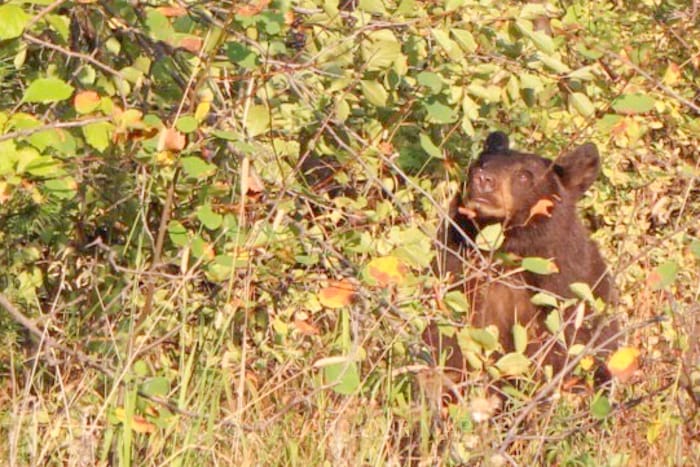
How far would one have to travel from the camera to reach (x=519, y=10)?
5.67 meters

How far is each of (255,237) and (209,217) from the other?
0.77ft

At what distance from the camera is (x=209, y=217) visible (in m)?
5.50

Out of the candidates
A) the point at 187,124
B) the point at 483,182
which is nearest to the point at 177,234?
the point at 187,124

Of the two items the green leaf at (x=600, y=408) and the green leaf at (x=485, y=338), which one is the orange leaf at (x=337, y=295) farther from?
the green leaf at (x=600, y=408)

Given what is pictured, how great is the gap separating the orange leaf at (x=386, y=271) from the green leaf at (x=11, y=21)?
1388mm

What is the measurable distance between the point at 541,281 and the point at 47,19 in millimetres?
3191

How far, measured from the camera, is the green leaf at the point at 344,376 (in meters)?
4.96

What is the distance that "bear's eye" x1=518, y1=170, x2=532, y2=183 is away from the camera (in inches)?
299

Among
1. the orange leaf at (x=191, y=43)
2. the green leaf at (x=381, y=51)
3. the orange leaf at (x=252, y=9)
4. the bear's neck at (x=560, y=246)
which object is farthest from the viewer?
the bear's neck at (x=560, y=246)

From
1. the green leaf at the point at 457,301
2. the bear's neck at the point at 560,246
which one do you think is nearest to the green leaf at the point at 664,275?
the green leaf at the point at 457,301

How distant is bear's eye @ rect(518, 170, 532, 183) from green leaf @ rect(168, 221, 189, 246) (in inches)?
93.5

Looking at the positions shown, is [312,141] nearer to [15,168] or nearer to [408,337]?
[408,337]

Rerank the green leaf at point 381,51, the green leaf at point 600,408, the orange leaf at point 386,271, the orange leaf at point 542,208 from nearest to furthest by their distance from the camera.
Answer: the green leaf at point 600,408, the orange leaf at point 386,271, the green leaf at point 381,51, the orange leaf at point 542,208

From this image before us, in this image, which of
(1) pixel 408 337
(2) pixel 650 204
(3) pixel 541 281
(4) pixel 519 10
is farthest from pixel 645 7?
(1) pixel 408 337
